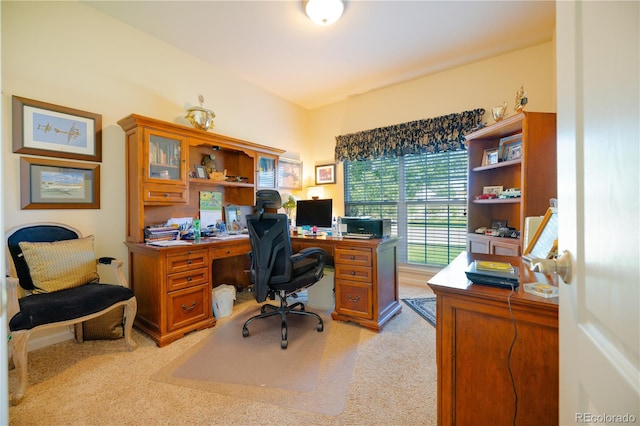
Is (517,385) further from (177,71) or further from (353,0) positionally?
(177,71)

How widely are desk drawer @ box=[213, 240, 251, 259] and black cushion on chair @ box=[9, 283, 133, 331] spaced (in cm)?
76

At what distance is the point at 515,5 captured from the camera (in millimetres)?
2295

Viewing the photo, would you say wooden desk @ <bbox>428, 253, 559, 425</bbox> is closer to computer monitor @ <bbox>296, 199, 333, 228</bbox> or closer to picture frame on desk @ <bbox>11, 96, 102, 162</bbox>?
computer monitor @ <bbox>296, 199, 333, 228</bbox>

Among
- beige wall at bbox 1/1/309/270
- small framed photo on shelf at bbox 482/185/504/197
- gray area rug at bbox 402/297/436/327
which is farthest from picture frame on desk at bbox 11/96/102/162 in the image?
small framed photo on shelf at bbox 482/185/504/197

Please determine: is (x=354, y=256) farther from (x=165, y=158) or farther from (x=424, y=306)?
(x=165, y=158)

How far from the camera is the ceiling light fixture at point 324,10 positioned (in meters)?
2.19

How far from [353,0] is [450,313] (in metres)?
2.56

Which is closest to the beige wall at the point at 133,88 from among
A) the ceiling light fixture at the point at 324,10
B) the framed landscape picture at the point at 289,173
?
the framed landscape picture at the point at 289,173

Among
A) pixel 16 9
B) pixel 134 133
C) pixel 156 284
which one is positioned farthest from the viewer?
pixel 134 133

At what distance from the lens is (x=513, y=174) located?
112 inches

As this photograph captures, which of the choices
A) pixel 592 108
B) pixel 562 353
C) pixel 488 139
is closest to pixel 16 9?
pixel 592 108

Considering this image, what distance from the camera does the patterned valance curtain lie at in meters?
3.22

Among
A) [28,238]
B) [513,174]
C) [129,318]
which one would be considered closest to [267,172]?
[129,318]

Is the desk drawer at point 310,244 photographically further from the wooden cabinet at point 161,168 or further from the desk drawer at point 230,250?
the wooden cabinet at point 161,168
